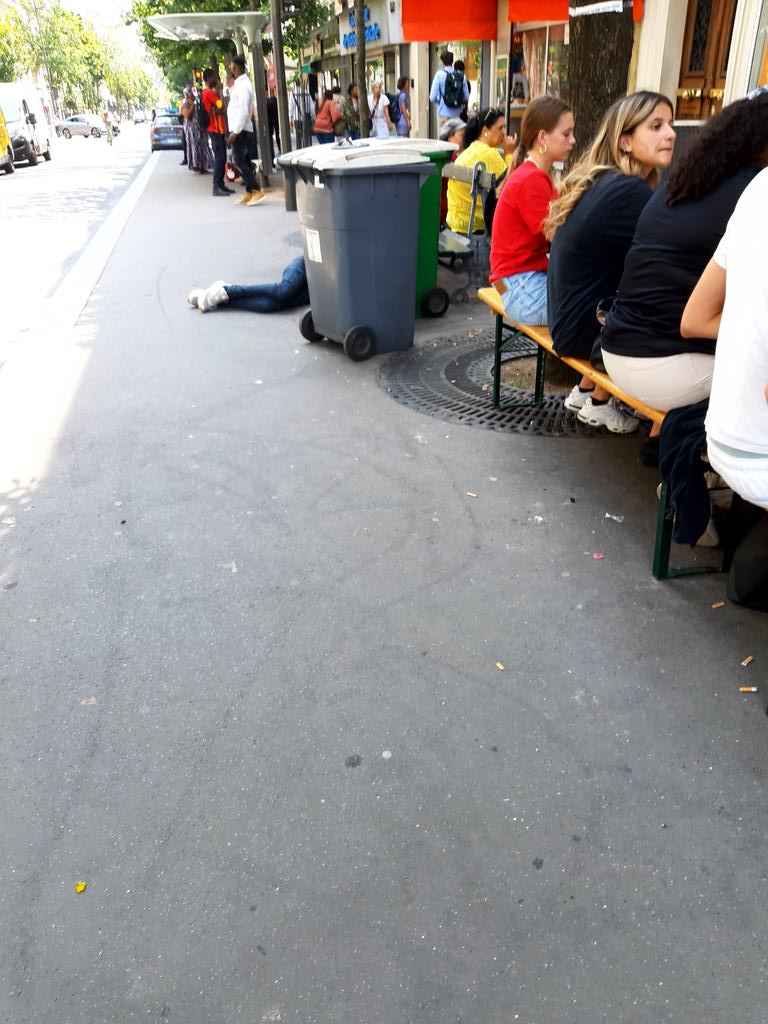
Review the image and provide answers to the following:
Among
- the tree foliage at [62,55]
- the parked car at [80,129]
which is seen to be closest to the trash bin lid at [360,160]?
the tree foliage at [62,55]

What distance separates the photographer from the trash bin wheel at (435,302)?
7.01 metres

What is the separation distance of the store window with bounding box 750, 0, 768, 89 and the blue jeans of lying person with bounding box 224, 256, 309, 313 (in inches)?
203

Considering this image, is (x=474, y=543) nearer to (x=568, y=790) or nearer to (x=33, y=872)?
(x=568, y=790)

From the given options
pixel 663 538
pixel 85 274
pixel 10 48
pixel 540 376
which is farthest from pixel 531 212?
pixel 10 48

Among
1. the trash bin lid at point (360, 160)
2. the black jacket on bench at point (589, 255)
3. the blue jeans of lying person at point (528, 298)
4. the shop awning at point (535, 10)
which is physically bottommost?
the blue jeans of lying person at point (528, 298)

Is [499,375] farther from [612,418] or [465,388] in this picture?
[612,418]

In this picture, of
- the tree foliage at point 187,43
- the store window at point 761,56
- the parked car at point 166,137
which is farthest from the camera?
the parked car at point 166,137

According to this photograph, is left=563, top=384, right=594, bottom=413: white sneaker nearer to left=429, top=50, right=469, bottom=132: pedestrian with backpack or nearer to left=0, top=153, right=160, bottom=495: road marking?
left=0, top=153, right=160, bottom=495: road marking

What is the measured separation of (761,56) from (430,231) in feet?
15.4

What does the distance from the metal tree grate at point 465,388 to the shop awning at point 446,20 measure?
5248 mm

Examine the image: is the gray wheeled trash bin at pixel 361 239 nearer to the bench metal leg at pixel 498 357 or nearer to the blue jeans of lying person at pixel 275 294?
the blue jeans of lying person at pixel 275 294

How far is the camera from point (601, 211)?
365cm

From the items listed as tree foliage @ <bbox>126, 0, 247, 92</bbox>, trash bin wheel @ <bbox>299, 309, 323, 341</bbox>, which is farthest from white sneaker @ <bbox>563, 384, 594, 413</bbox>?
tree foliage @ <bbox>126, 0, 247, 92</bbox>

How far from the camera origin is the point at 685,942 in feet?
6.28
